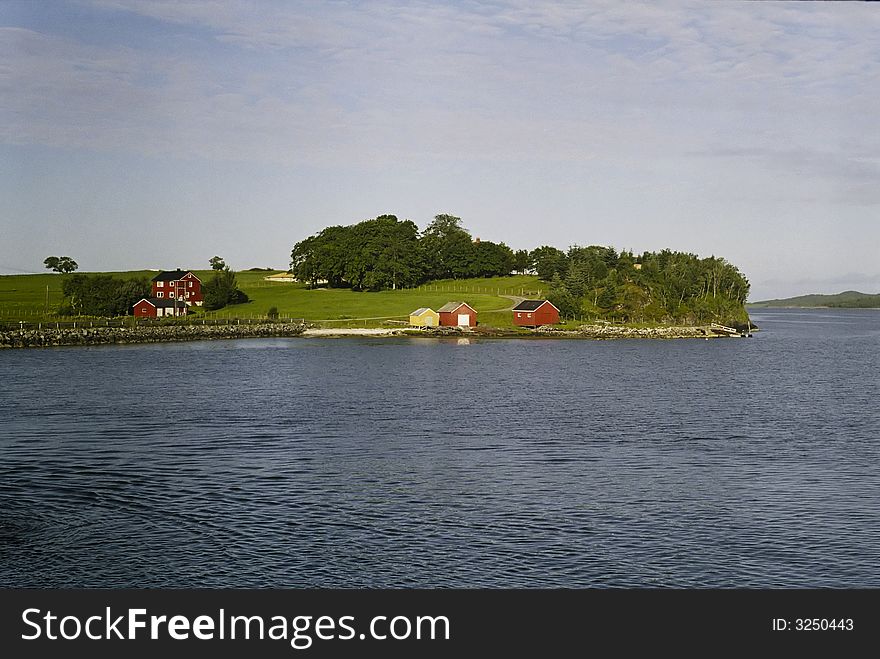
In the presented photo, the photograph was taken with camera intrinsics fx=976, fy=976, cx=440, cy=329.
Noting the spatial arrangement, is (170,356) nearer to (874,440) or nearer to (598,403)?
(598,403)

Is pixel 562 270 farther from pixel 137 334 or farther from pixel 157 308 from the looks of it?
pixel 137 334

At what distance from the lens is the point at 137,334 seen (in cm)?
9919

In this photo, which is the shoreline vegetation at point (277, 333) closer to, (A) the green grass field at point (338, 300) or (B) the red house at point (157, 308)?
(A) the green grass field at point (338, 300)

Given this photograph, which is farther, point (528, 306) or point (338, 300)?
point (338, 300)

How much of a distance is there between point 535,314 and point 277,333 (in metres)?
30.9

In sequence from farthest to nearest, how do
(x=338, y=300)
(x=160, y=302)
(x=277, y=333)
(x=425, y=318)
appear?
(x=338, y=300), (x=160, y=302), (x=425, y=318), (x=277, y=333)

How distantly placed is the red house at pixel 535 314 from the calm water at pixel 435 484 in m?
63.3

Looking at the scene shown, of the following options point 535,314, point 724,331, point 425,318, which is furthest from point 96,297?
point 724,331

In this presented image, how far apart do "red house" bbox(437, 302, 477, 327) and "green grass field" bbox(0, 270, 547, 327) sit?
2785 millimetres

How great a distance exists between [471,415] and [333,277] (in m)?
117

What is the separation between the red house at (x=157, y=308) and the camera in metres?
118

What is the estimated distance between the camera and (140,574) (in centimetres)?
1719

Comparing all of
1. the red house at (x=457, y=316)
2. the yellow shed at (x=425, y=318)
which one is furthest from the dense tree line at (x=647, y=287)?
the yellow shed at (x=425, y=318)

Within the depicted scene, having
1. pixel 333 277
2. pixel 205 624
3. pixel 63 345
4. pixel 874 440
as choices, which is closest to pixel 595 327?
pixel 333 277
